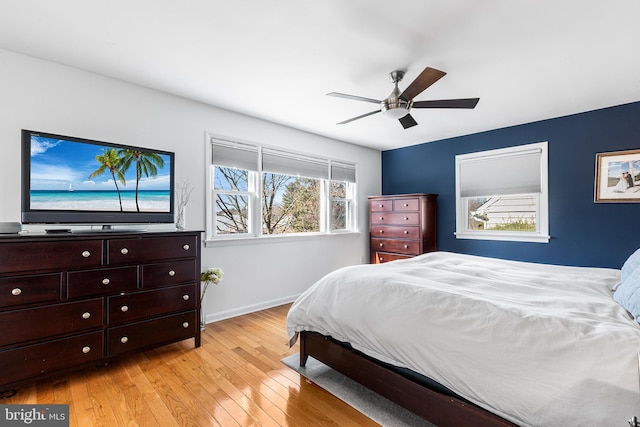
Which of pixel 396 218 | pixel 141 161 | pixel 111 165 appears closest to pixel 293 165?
pixel 396 218

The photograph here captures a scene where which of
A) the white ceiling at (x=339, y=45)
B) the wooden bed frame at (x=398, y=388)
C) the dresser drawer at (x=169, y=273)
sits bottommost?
the wooden bed frame at (x=398, y=388)

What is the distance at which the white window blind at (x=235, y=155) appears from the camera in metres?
3.45

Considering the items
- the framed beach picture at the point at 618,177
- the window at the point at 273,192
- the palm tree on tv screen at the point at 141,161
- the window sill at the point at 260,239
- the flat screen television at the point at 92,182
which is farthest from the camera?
the window at the point at 273,192

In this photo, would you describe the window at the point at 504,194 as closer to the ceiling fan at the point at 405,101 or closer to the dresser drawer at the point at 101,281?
the ceiling fan at the point at 405,101

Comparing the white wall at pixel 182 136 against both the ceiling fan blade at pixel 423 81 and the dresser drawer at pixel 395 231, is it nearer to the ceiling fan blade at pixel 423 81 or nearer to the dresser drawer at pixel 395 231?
the dresser drawer at pixel 395 231

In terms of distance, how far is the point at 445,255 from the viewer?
10.1 feet

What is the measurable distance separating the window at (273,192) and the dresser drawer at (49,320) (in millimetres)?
Answer: 1369

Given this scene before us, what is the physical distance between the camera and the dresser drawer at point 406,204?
14.7 feet

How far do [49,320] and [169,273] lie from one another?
0.79m

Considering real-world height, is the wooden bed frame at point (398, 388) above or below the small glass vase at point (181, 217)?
below

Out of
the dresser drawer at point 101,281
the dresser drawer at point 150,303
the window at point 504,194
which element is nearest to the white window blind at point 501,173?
the window at point 504,194

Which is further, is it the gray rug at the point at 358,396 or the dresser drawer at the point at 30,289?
the dresser drawer at the point at 30,289

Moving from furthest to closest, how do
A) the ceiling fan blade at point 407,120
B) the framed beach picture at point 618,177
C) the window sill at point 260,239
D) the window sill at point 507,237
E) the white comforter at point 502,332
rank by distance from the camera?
the window sill at point 507,237, the window sill at point 260,239, the framed beach picture at point 618,177, the ceiling fan blade at point 407,120, the white comforter at point 502,332

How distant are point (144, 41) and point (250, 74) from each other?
81 cm
